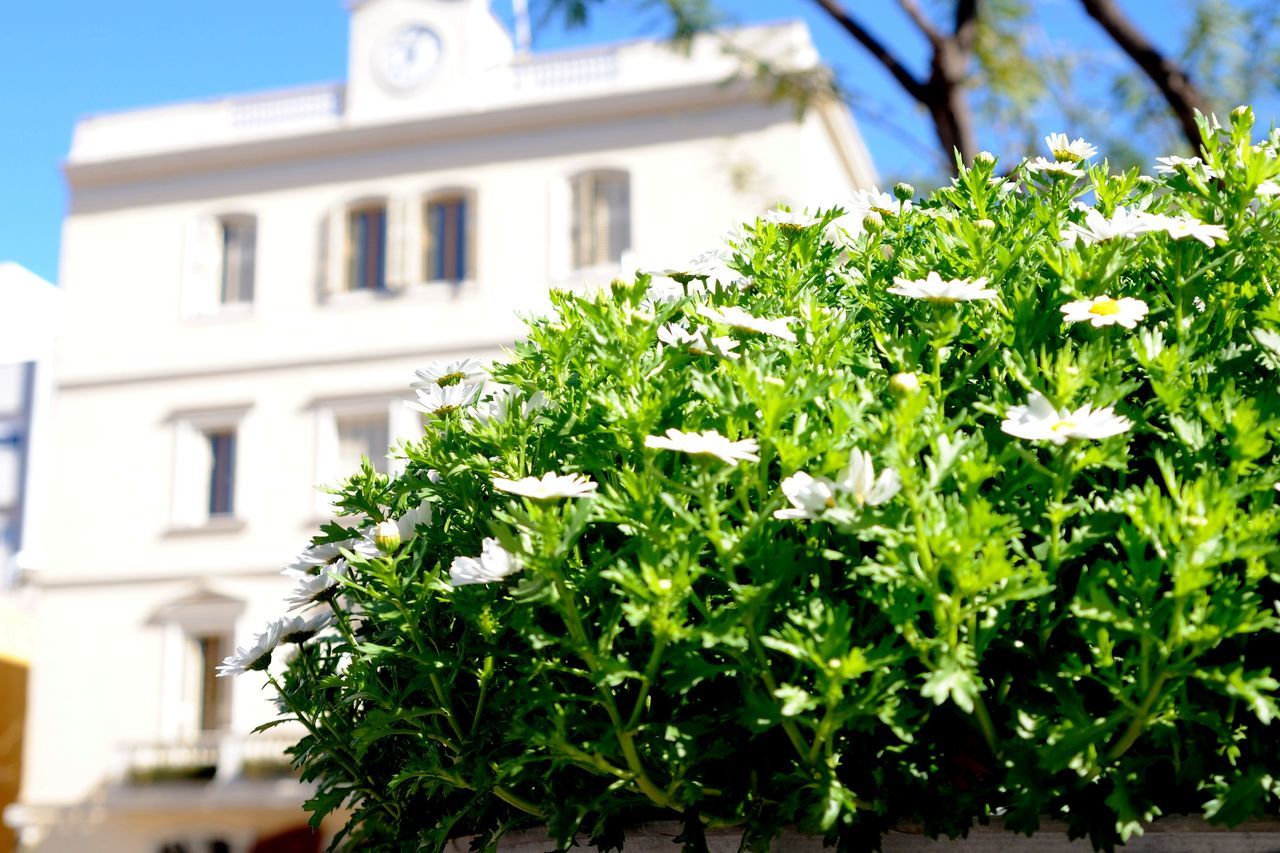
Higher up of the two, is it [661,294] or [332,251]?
[332,251]

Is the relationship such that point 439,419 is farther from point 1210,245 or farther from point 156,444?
point 156,444

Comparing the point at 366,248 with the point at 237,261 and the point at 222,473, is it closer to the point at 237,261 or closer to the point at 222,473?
the point at 237,261

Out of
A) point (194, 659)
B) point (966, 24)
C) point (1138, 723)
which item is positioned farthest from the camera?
point (194, 659)

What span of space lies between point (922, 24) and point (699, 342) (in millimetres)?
8131

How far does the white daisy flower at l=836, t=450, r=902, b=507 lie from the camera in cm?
178

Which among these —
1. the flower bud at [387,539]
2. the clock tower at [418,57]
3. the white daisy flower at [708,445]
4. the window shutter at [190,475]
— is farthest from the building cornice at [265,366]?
the white daisy flower at [708,445]

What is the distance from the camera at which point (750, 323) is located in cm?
208

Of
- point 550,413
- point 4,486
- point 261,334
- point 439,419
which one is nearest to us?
point 550,413

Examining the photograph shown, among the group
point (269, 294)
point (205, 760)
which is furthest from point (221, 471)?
point (205, 760)

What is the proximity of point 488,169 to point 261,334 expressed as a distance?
370 centimetres

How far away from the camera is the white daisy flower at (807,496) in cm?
180

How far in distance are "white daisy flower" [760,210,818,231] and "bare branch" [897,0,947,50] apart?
24.8ft

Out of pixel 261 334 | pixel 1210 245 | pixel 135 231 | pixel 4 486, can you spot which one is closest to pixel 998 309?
pixel 1210 245

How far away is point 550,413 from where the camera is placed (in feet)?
7.25
